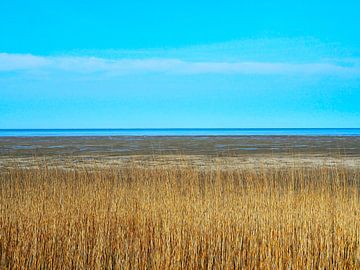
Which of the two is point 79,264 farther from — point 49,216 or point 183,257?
point 49,216

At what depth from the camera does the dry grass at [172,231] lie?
225 inches

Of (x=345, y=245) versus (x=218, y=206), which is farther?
(x=218, y=206)

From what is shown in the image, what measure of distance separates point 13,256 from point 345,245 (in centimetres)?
486

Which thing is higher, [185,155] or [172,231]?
[185,155]

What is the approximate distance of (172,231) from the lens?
6.64 metres

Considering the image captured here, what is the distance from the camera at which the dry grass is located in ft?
18.8

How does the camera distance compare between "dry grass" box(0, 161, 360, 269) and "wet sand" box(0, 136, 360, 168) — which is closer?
"dry grass" box(0, 161, 360, 269)

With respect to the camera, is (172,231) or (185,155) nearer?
(172,231)

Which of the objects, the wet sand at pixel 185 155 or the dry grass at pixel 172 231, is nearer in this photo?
the dry grass at pixel 172 231

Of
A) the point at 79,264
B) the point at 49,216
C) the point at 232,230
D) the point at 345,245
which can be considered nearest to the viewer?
the point at 79,264

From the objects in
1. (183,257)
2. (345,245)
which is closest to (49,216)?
(183,257)

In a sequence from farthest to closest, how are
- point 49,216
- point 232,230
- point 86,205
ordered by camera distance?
point 86,205
point 49,216
point 232,230

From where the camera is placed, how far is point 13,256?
A: 19.6 feet

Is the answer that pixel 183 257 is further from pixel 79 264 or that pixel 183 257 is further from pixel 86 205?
pixel 86 205
